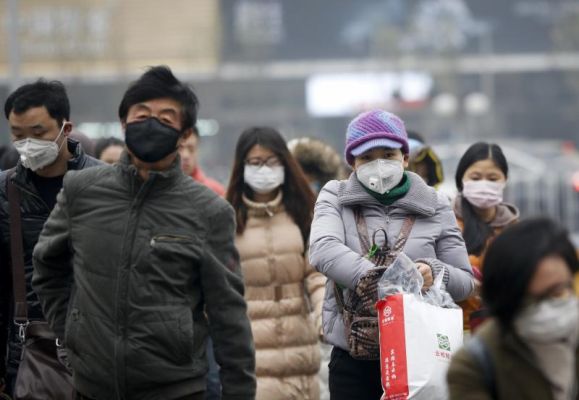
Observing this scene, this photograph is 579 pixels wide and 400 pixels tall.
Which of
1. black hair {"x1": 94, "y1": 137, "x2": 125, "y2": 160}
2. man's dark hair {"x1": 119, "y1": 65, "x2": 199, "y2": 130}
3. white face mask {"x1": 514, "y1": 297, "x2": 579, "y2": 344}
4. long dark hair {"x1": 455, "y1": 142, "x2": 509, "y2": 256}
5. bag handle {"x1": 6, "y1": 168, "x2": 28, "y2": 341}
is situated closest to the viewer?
white face mask {"x1": 514, "y1": 297, "x2": 579, "y2": 344}

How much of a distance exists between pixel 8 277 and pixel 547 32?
61426mm

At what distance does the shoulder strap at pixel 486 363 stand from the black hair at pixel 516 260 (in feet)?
0.28

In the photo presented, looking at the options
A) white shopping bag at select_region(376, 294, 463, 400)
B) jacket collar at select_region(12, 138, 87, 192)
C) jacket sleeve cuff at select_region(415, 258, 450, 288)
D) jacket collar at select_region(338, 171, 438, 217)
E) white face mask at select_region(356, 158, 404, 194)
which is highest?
jacket collar at select_region(12, 138, 87, 192)

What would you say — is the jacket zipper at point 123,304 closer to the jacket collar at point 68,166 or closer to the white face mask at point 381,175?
the jacket collar at point 68,166

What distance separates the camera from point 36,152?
5543 mm

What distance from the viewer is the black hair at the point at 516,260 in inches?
134

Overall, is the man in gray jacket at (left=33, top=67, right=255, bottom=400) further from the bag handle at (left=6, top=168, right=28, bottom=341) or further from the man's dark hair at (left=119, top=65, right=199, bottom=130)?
the bag handle at (left=6, top=168, right=28, bottom=341)

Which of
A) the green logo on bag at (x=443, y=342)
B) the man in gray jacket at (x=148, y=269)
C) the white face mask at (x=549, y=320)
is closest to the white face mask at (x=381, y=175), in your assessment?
the green logo on bag at (x=443, y=342)

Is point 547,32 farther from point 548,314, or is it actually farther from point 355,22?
point 548,314

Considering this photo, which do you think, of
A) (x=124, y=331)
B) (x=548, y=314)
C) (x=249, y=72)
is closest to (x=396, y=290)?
(x=124, y=331)

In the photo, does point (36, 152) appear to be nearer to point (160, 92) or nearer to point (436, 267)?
point (160, 92)

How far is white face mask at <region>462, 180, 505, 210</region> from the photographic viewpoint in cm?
727

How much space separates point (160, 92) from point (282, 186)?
109 inches

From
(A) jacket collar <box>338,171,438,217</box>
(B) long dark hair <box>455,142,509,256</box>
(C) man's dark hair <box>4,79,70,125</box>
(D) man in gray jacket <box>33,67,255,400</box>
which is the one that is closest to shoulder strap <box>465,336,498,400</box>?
(D) man in gray jacket <box>33,67,255,400</box>
